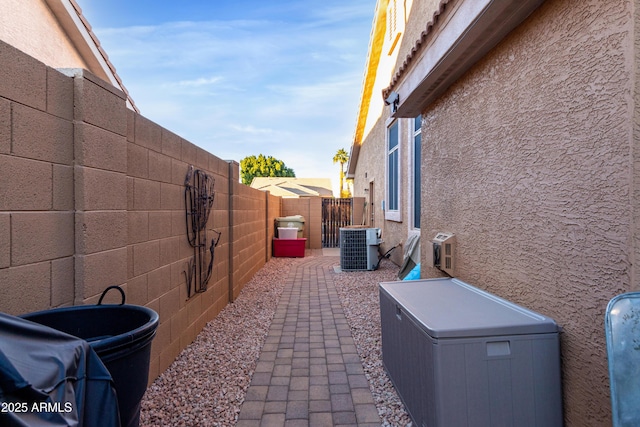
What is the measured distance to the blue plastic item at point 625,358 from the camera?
1103 millimetres

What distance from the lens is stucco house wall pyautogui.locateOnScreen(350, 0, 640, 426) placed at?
139 centimetres

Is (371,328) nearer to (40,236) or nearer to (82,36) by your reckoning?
(40,236)

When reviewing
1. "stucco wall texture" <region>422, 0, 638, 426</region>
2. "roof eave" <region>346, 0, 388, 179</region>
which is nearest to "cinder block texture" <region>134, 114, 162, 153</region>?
"stucco wall texture" <region>422, 0, 638, 426</region>

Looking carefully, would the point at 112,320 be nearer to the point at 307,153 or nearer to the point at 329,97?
the point at 329,97

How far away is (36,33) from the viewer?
5367 millimetres

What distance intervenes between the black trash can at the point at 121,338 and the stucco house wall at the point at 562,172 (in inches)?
77.0

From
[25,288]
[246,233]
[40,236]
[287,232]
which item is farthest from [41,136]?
[287,232]

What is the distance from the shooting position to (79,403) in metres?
0.98

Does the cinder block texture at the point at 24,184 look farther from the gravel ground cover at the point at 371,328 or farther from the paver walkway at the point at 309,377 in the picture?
the gravel ground cover at the point at 371,328

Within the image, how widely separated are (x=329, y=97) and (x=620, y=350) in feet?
59.1

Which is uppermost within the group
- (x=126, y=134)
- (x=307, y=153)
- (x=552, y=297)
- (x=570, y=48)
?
(x=307, y=153)

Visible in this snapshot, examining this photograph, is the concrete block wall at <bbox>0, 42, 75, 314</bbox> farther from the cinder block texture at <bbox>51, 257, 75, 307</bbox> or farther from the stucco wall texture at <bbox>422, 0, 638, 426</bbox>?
the stucco wall texture at <bbox>422, 0, 638, 426</bbox>

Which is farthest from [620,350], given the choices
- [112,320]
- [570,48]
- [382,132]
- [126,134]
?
[382,132]

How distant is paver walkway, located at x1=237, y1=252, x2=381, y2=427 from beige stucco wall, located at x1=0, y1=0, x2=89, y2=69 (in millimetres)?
5402
